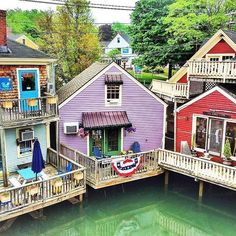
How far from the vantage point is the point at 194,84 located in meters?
17.2

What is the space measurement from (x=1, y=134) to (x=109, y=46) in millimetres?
59925

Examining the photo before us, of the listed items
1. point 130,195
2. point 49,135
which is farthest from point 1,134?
point 130,195

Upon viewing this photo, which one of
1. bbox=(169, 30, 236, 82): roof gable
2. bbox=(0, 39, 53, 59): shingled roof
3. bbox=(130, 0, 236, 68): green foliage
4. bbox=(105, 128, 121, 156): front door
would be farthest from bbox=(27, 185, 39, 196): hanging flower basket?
bbox=(130, 0, 236, 68): green foliage

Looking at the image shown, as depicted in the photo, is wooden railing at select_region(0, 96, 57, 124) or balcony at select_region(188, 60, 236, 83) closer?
wooden railing at select_region(0, 96, 57, 124)

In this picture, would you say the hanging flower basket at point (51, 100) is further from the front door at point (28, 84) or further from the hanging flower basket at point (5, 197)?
the hanging flower basket at point (5, 197)

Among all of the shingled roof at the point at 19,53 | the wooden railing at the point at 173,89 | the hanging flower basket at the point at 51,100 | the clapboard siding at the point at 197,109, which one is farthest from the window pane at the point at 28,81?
the clapboard siding at the point at 197,109

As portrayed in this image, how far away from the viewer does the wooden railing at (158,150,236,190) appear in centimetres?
1318

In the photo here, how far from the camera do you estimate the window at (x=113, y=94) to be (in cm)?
1639

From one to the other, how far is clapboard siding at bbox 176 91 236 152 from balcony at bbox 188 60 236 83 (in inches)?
31.5

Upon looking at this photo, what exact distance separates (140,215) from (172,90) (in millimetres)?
7214

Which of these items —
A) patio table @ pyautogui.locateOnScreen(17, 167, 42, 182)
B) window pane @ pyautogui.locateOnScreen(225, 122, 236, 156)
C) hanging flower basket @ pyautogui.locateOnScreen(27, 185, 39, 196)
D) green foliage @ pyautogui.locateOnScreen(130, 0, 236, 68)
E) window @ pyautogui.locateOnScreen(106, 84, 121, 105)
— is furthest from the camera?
green foliage @ pyautogui.locateOnScreen(130, 0, 236, 68)

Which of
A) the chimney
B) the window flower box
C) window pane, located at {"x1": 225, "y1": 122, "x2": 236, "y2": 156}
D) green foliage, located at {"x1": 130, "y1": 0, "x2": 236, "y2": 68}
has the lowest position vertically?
window pane, located at {"x1": 225, "y1": 122, "x2": 236, "y2": 156}

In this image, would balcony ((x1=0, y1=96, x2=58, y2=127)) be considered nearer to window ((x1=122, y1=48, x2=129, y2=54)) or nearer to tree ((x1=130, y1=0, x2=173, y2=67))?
tree ((x1=130, y1=0, x2=173, y2=67))

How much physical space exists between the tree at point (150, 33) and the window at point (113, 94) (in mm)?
12439
